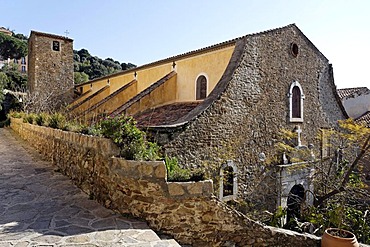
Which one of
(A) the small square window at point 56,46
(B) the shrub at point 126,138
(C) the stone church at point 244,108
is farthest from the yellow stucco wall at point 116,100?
(A) the small square window at point 56,46

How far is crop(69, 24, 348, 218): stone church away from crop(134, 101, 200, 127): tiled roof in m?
0.04

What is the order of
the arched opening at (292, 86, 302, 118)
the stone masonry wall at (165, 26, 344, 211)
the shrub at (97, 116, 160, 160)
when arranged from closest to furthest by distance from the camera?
the shrub at (97, 116, 160, 160) → the stone masonry wall at (165, 26, 344, 211) → the arched opening at (292, 86, 302, 118)

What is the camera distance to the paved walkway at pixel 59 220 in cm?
314

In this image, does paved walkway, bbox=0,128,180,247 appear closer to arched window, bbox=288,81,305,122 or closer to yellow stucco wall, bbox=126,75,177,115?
yellow stucco wall, bbox=126,75,177,115

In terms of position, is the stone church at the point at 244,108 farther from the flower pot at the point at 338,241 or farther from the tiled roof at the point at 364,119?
the flower pot at the point at 338,241

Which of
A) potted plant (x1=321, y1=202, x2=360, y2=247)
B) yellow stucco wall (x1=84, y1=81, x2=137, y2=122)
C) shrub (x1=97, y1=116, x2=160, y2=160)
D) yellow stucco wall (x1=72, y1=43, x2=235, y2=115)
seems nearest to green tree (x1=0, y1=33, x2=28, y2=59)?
yellow stucco wall (x1=72, y1=43, x2=235, y2=115)

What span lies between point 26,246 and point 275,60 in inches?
425

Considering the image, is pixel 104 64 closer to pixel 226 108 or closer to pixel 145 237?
pixel 226 108

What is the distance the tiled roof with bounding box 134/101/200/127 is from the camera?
926cm

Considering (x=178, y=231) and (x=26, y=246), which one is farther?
(x=178, y=231)

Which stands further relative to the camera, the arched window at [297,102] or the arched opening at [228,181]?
the arched window at [297,102]

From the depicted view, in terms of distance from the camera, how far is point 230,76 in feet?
30.5

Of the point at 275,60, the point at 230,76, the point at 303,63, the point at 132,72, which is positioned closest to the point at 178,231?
the point at 230,76

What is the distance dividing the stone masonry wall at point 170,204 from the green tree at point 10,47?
5017 cm
